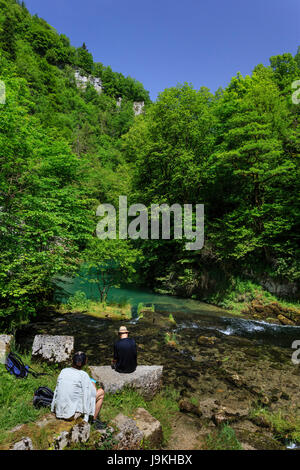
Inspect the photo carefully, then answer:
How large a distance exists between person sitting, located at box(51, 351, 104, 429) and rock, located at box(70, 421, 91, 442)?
418mm

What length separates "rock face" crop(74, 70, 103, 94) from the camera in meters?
110

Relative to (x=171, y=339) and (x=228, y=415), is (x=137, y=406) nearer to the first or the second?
(x=228, y=415)

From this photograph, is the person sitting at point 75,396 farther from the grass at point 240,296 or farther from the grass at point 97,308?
the grass at point 240,296

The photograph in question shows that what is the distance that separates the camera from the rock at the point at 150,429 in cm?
405

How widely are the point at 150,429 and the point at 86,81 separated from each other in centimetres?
13616

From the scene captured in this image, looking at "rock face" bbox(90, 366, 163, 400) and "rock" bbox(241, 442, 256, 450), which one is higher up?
"rock face" bbox(90, 366, 163, 400)

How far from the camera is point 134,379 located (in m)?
5.55

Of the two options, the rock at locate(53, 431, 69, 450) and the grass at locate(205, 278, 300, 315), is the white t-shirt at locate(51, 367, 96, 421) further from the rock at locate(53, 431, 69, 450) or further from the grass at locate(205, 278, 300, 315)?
the grass at locate(205, 278, 300, 315)

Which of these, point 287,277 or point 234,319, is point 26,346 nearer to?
point 234,319

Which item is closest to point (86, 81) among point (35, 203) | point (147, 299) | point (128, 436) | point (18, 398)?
point (147, 299)

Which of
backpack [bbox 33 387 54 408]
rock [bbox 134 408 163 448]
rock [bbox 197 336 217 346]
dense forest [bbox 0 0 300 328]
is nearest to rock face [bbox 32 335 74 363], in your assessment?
backpack [bbox 33 387 54 408]

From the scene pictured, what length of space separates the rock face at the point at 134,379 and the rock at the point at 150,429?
41.7 inches
